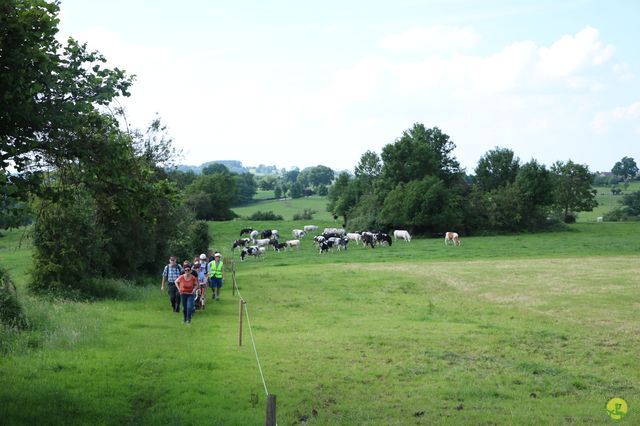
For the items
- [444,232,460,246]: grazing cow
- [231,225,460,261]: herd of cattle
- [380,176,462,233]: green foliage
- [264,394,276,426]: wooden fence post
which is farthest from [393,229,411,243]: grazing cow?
[264,394,276,426]: wooden fence post

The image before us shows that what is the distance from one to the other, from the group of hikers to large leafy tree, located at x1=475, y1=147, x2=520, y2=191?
80924 mm

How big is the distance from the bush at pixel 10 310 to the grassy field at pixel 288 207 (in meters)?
105

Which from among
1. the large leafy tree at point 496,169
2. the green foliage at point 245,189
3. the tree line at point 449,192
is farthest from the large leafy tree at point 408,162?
the green foliage at point 245,189

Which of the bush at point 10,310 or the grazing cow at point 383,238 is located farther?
the grazing cow at point 383,238

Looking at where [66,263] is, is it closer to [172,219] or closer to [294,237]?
[172,219]

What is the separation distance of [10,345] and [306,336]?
8.16 metres

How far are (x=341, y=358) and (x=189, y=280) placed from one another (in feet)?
23.1

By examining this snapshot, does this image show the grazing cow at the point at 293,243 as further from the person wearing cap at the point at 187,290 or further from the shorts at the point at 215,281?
the person wearing cap at the point at 187,290

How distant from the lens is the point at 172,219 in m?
38.6

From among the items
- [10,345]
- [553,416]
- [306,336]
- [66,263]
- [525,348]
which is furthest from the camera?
[66,263]

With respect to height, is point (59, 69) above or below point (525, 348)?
above

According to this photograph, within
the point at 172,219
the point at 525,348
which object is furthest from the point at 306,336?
the point at 172,219

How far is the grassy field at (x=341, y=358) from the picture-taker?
11.8 meters

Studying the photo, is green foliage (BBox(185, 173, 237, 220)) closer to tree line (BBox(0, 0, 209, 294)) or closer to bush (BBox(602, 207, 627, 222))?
bush (BBox(602, 207, 627, 222))
